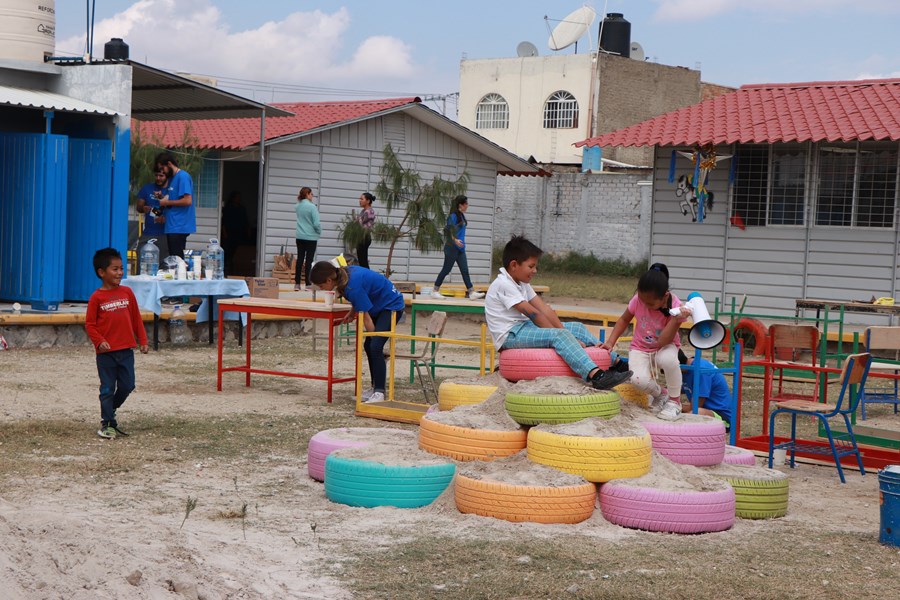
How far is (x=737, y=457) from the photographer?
283 inches

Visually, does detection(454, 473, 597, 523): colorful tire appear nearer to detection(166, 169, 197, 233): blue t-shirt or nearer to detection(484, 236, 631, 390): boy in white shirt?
detection(484, 236, 631, 390): boy in white shirt

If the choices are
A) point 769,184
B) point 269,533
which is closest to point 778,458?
point 269,533

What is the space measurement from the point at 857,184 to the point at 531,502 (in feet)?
40.4

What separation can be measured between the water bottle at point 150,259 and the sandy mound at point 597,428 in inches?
325

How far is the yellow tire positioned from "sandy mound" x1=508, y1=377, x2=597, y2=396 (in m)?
0.46

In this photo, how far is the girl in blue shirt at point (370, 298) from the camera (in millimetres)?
9523

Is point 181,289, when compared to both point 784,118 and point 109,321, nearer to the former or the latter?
point 109,321

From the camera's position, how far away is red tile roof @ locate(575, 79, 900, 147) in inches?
643

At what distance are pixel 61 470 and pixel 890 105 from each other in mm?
13679

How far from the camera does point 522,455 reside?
6.55 meters

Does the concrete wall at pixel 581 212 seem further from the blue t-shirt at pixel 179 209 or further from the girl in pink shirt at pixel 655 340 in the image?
the girl in pink shirt at pixel 655 340

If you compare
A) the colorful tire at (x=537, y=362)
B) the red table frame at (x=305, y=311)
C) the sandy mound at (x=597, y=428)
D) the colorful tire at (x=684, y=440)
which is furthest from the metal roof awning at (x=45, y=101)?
the colorful tire at (x=684, y=440)

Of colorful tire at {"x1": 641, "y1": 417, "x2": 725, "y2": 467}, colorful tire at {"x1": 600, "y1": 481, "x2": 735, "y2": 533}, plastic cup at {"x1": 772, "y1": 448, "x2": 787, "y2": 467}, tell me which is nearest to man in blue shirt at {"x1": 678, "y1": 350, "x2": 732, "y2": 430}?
plastic cup at {"x1": 772, "y1": 448, "x2": 787, "y2": 467}

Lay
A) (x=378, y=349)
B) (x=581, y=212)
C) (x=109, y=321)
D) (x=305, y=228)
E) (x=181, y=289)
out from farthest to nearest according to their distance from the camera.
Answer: (x=581, y=212) → (x=305, y=228) → (x=181, y=289) → (x=378, y=349) → (x=109, y=321)
